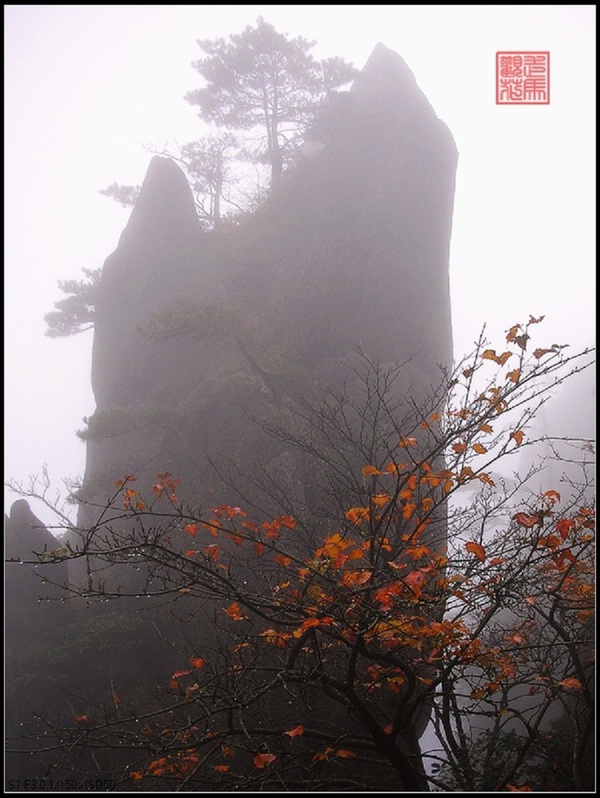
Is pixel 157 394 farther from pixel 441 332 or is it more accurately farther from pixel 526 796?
pixel 526 796

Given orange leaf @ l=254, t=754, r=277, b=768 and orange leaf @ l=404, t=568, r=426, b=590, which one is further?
orange leaf @ l=254, t=754, r=277, b=768

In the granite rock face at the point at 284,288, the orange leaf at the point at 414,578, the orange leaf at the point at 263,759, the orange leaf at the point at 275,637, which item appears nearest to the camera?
the orange leaf at the point at 414,578

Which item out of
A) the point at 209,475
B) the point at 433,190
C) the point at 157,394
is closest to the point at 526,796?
the point at 209,475

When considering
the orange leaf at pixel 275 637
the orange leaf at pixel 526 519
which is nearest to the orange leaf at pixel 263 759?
the orange leaf at pixel 275 637

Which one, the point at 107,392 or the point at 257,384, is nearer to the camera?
the point at 257,384

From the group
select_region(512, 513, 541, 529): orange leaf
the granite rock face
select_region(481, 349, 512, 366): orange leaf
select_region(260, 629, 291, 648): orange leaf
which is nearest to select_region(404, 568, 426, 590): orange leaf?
select_region(512, 513, 541, 529): orange leaf

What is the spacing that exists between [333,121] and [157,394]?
11.7 metres

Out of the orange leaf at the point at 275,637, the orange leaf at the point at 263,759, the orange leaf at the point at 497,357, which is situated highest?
the orange leaf at the point at 497,357

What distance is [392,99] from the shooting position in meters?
17.3

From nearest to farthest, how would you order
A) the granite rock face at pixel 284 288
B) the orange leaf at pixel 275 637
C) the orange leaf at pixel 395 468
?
the orange leaf at pixel 395 468 < the orange leaf at pixel 275 637 < the granite rock face at pixel 284 288

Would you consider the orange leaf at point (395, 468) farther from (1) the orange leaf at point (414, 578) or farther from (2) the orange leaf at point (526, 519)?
(2) the orange leaf at point (526, 519)

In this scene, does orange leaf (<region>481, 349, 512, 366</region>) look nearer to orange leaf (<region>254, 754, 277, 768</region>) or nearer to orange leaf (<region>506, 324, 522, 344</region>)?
orange leaf (<region>506, 324, 522, 344</region>)

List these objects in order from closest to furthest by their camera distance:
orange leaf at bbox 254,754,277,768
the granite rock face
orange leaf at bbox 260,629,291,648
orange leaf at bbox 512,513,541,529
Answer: orange leaf at bbox 254,754,277,768 < orange leaf at bbox 512,513,541,529 < orange leaf at bbox 260,629,291,648 < the granite rock face

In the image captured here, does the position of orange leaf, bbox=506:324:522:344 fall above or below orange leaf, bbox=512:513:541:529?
above
